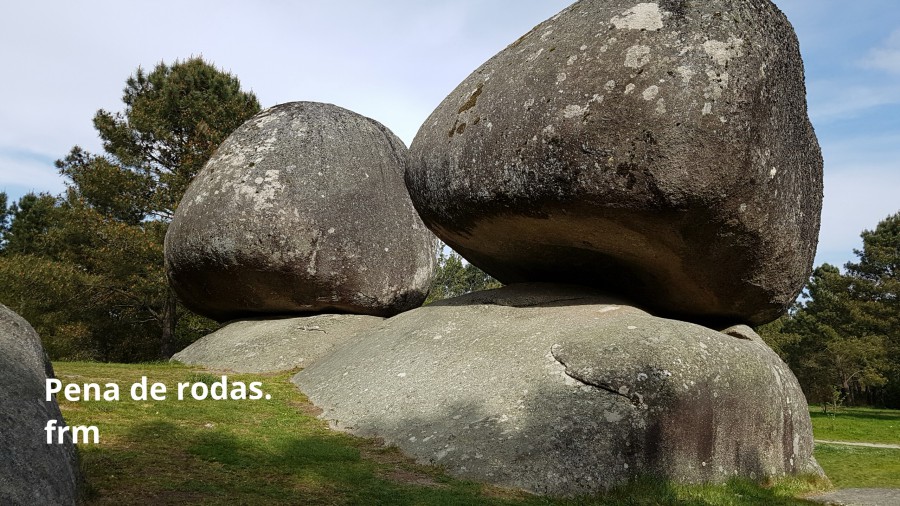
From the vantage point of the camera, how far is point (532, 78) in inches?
327

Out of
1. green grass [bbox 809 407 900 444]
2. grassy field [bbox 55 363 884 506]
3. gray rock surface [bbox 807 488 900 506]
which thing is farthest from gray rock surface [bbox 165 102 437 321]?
green grass [bbox 809 407 900 444]

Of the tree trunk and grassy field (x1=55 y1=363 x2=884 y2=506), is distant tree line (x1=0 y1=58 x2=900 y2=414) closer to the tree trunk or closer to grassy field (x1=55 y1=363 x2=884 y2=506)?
the tree trunk

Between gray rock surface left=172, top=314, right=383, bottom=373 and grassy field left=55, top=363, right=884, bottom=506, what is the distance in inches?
128

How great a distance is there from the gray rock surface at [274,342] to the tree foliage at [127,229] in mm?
7290

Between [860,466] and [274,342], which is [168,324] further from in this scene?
[860,466]

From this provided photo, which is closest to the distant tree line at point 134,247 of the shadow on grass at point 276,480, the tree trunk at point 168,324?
the tree trunk at point 168,324

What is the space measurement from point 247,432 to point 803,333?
3703 centimetres

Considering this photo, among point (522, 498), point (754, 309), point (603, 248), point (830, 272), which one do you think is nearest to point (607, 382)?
point (522, 498)

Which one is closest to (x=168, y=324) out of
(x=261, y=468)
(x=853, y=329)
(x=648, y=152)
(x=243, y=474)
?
(x=261, y=468)

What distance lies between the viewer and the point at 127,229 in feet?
64.1

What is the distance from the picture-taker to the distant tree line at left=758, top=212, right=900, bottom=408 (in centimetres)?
2875

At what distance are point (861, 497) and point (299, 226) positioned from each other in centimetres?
978

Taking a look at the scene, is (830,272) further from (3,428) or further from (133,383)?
(3,428)

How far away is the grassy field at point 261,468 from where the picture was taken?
536cm
